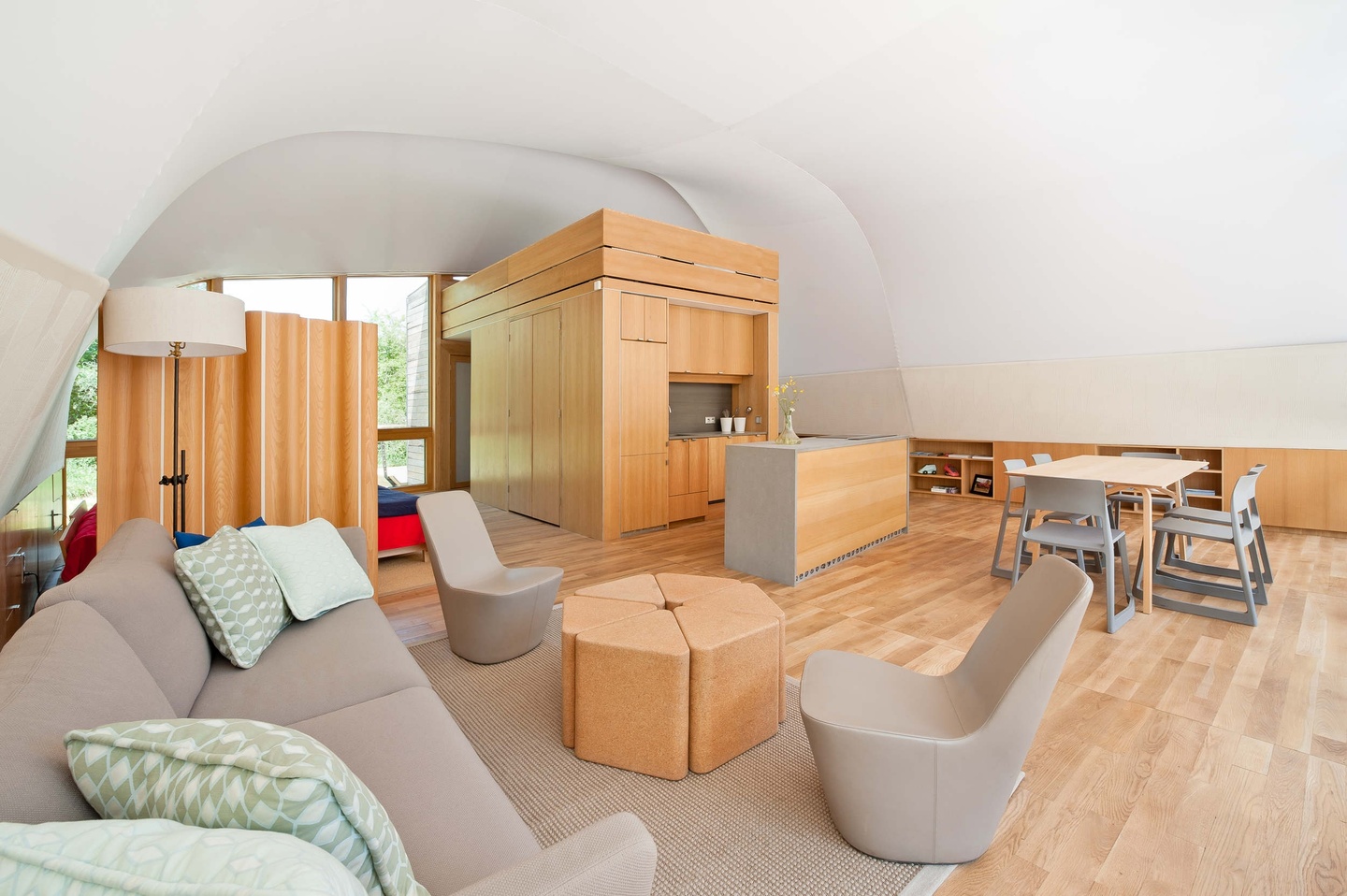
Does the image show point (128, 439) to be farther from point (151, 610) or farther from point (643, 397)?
point (643, 397)

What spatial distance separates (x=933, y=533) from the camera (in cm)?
623

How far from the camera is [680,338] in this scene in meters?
6.69

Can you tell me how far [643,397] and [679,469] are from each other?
947mm

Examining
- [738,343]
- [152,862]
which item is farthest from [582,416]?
[152,862]

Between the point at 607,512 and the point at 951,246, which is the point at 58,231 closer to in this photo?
the point at 607,512

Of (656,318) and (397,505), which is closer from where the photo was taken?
(397,505)

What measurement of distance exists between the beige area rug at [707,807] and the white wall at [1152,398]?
6.93m

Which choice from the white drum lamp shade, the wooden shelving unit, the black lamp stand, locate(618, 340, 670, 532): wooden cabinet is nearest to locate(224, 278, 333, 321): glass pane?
locate(618, 340, 670, 532): wooden cabinet

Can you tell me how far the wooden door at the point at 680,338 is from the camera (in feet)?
21.7

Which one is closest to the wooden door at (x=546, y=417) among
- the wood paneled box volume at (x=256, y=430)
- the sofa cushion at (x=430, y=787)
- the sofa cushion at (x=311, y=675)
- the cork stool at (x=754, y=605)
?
the wood paneled box volume at (x=256, y=430)

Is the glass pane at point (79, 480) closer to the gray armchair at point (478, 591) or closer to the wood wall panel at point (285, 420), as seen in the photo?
the wood wall panel at point (285, 420)

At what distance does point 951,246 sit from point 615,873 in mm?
7602

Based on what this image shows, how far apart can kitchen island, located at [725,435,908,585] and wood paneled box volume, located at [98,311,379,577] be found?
262 centimetres

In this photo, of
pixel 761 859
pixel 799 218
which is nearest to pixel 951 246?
pixel 799 218
